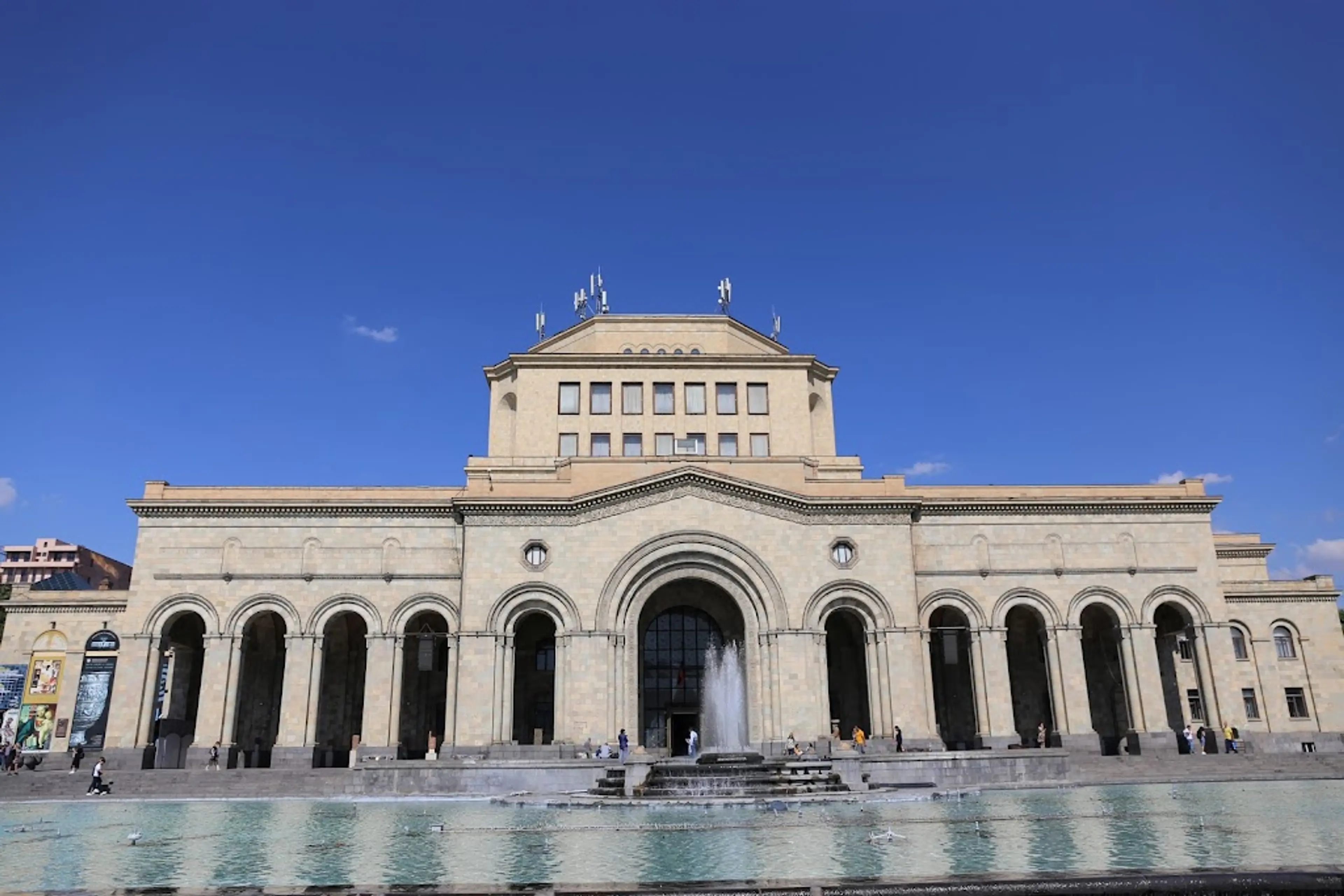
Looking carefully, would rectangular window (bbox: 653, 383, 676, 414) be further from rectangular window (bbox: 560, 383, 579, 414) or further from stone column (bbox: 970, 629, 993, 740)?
stone column (bbox: 970, 629, 993, 740)

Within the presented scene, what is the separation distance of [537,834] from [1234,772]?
2500 centimetres

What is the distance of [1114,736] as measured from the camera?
39750 mm

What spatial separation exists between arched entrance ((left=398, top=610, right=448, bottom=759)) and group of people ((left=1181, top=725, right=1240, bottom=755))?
28303mm

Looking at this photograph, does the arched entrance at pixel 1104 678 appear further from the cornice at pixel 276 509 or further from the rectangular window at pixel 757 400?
the cornice at pixel 276 509

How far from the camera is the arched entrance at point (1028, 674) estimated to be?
39656mm

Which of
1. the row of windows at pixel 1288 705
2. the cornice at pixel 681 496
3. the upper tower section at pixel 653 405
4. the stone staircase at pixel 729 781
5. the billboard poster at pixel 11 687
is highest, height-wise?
the upper tower section at pixel 653 405

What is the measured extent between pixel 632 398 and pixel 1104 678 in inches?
928

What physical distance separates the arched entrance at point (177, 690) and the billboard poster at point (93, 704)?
1943mm

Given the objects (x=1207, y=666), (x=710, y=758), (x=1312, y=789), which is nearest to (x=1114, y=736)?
(x=1207, y=666)

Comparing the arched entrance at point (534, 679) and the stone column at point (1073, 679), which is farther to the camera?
the arched entrance at point (534, 679)

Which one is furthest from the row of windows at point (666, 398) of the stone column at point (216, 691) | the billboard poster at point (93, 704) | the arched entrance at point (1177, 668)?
the billboard poster at point (93, 704)

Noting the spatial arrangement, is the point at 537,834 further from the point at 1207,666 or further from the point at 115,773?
the point at 1207,666

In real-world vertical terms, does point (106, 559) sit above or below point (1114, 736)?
above

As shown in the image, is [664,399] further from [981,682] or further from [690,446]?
[981,682]
